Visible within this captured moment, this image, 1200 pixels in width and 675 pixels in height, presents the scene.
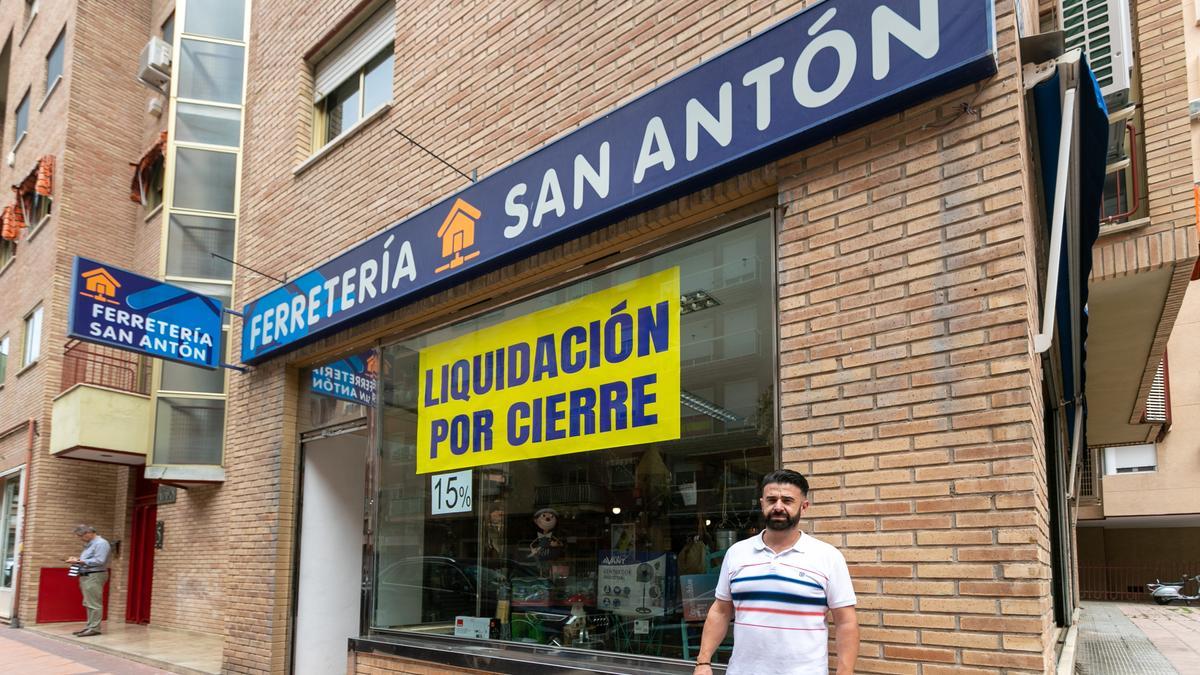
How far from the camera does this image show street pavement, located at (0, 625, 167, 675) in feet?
32.2

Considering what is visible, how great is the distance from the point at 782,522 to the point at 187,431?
11861mm

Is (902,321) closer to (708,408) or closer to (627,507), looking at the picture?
(708,408)

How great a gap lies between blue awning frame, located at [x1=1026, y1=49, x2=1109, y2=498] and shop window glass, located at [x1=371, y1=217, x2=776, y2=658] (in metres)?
1.38

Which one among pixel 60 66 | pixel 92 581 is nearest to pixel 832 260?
pixel 92 581

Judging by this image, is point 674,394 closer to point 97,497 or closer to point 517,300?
point 517,300

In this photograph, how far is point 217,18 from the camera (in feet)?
47.7

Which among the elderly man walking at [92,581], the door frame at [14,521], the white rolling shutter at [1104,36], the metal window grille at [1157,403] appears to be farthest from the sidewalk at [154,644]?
the metal window grille at [1157,403]

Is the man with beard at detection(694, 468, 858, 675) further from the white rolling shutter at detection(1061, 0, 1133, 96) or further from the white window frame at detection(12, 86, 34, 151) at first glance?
the white window frame at detection(12, 86, 34, 151)

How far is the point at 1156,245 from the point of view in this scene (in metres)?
8.05

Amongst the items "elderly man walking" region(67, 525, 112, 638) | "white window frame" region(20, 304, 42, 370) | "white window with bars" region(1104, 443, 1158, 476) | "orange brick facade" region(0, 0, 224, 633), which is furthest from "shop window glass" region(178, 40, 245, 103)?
"white window with bars" region(1104, 443, 1158, 476)

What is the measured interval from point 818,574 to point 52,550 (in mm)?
16220

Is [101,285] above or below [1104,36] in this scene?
below

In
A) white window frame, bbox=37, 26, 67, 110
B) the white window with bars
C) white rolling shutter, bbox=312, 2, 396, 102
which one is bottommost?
the white window with bars

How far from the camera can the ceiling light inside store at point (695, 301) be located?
504 cm
